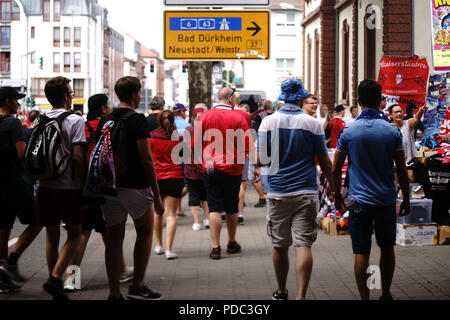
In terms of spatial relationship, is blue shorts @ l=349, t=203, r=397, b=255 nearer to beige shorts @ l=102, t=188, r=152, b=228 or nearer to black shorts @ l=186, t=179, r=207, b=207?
beige shorts @ l=102, t=188, r=152, b=228

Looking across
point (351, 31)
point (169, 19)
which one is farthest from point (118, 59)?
point (169, 19)

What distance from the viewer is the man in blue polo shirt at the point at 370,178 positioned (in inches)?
243

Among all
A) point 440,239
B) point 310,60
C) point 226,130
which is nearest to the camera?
point 226,130

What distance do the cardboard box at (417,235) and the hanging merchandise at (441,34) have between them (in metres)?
2.07

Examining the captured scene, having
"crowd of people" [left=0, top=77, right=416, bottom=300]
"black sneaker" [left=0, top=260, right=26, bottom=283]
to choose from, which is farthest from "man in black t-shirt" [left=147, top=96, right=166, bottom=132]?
"black sneaker" [left=0, top=260, right=26, bottom=283]

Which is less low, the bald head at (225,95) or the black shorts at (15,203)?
the bald head at (225,95)

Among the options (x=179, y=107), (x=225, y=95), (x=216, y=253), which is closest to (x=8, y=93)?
(x=225, y=95)

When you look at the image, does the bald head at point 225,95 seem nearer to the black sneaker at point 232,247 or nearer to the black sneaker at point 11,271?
the black sneaker at point 232,247

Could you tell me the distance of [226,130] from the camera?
30.3 ft

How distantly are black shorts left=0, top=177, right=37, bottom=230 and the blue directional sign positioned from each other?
3629 mm

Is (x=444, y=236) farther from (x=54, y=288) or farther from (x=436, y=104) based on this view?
(x=54, y=288)

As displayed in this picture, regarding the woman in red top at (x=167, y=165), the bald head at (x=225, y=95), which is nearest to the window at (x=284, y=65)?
the bald head at (x=225, y=95)

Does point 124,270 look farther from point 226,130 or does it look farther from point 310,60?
point 310,60

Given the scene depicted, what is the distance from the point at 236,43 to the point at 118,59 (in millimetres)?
114497
